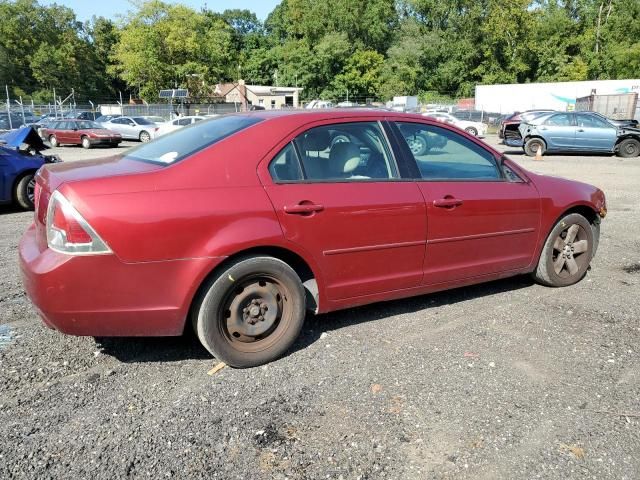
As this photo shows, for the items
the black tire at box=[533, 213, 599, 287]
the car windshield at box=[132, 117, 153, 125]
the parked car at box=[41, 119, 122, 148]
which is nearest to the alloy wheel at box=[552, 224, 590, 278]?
the black tire at box=[533, 213, 599, 287]

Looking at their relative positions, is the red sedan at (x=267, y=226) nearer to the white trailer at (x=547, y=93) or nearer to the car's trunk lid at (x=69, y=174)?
the car's trunk lid at (x=69, y=174)

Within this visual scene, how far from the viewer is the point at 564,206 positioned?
185 inches

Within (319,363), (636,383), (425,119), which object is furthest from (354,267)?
(636,383)

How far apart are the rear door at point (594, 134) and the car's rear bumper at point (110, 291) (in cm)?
1888

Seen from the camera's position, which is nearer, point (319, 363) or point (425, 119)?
point (319, 363)

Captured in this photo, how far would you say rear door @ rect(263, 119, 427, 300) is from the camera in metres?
3.44

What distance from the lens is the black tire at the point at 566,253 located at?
4770 millimetres

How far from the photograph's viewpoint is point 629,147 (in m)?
18.9

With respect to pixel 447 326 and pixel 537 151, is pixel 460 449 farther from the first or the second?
pixel 537 151

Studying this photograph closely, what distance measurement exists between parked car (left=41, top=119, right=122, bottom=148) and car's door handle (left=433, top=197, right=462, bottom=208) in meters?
23.2

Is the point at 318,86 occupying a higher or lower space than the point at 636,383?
higher

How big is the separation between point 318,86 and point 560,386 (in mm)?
78980

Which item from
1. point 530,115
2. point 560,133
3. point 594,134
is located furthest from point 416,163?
point 530,115

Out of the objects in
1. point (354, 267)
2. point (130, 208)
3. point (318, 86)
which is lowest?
point (354, 267)
